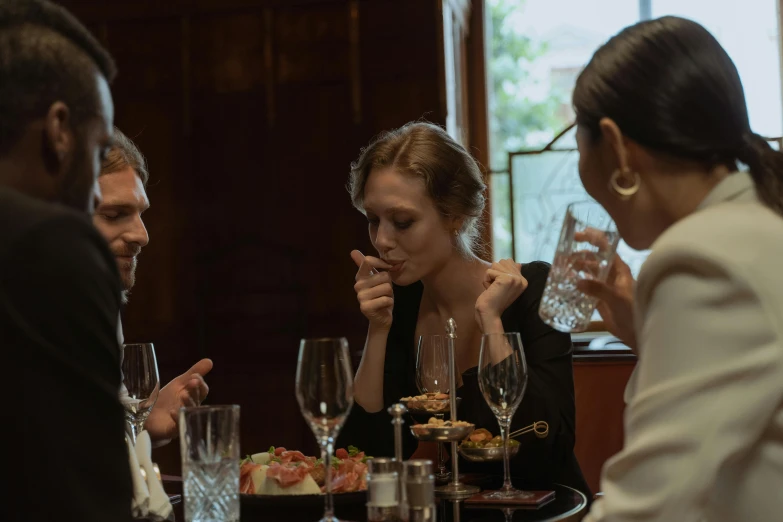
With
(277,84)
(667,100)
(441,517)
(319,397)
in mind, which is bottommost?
(441,517)

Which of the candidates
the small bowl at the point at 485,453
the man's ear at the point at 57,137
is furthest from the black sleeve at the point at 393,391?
the man's ear at the point at 57,137

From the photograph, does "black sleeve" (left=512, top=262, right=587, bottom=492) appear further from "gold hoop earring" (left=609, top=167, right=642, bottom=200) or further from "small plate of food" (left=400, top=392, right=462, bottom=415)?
"gold hoop earring" (left=609, top=167, right=642, bottom=200)

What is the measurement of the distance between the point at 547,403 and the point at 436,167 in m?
0.79

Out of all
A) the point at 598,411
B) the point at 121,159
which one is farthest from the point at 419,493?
the point at 598,411

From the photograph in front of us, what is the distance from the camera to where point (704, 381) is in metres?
1.07

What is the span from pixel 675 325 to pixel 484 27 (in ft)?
18.5

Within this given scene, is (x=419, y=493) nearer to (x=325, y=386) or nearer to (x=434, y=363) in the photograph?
(x=325, y=386)

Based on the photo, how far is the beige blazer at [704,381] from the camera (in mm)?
1066

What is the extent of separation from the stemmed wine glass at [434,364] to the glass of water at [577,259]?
1.39ft

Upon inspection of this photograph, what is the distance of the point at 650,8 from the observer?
21.3 feet

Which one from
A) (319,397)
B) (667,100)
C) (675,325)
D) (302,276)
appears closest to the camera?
(675,325)

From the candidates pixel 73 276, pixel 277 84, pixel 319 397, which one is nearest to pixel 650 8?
pixel 277 84

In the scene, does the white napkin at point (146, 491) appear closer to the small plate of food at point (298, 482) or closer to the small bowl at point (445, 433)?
the small plate of food at point (298, 482)

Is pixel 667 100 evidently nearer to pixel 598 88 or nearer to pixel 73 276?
pixel 598 88
